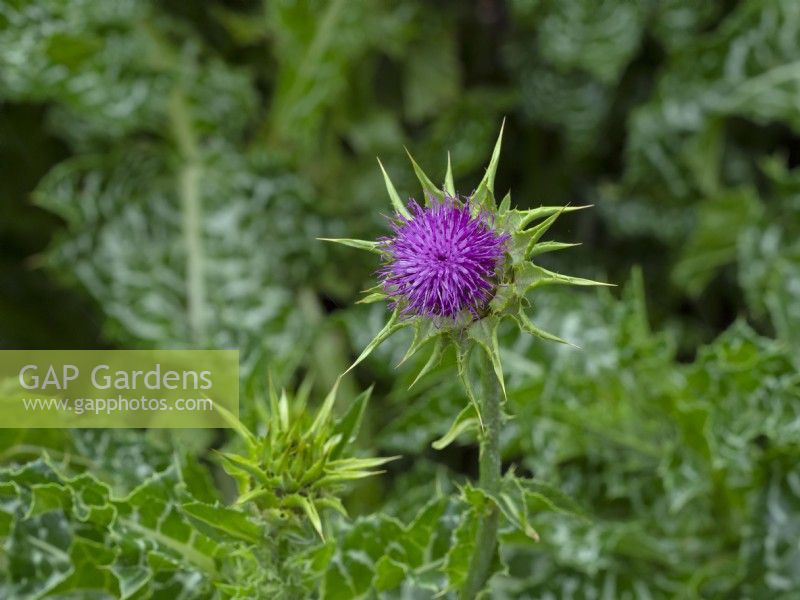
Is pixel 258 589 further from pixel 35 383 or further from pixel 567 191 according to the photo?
pixel 567 191

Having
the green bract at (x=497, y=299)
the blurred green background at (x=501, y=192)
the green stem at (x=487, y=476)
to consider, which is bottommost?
the green stem at (x=487, y=476)

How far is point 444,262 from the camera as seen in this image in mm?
583

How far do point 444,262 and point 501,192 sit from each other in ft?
3.23

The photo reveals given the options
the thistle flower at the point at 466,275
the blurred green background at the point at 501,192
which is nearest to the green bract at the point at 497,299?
the thistle flower at the point at 466,275

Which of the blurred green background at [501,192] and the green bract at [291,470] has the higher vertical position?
the blurred green background at [501,192]

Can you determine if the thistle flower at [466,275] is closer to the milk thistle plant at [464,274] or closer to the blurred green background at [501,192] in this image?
the milk thistle plant at [464,274]

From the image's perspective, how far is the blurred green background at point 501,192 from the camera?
1052 millimetres

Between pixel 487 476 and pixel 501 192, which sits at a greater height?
pixel 501 192

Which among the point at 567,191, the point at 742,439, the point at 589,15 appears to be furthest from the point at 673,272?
the point at 742,439

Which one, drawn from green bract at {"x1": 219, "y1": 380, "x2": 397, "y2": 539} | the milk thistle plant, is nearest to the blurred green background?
green bract at {"x1": 219, "y1": 380, "x2": 397, "y2": 539}

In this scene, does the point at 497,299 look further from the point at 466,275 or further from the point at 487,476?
the point at 487,476

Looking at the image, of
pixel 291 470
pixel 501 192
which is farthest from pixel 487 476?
pixel 501 192

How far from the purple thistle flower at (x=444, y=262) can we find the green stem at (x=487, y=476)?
0.17 ft

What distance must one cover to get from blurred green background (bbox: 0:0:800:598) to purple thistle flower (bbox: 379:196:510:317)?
377 millimetres
